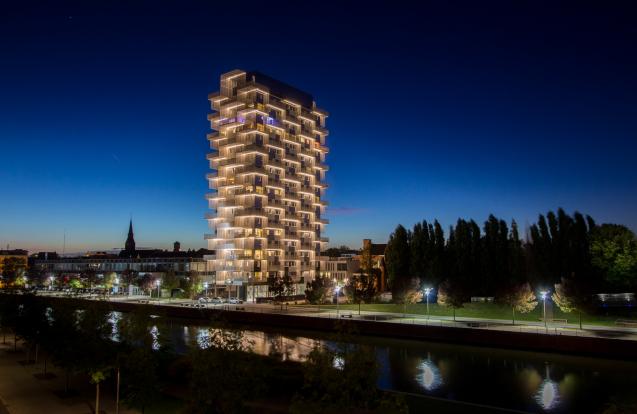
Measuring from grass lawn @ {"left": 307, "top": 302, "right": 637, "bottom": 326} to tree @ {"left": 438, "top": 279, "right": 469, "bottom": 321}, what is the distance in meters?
2.17

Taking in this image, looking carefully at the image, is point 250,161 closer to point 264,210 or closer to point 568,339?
point 264,210

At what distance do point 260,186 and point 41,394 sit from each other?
9485 centimetres

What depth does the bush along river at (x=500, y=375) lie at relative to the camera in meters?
33.4

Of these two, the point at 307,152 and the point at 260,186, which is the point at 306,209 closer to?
the point at 307,152

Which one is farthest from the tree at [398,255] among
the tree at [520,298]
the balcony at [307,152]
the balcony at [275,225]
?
the balcony at [307,152]

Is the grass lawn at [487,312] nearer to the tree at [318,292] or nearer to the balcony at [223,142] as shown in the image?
the tree at [318,292]

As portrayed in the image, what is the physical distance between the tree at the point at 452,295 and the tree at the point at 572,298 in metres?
14.1

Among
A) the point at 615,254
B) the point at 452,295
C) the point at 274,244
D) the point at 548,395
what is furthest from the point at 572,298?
the point at 274,244

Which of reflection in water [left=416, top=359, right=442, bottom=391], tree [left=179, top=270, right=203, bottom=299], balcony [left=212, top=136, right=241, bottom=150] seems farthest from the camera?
balcony [left=212, top=136, right=241, bottom=150]

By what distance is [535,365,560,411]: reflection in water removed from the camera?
32794mm

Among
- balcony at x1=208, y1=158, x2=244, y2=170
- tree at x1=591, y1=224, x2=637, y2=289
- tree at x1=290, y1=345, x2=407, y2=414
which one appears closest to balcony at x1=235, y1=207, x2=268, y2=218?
balcony at x1=208, y1=158, x2=244, y2=170

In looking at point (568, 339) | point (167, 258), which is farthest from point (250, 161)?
point (568, 339)

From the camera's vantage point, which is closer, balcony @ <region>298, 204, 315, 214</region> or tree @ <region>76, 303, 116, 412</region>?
tree @ <region>76, 303, 116, 412</region>

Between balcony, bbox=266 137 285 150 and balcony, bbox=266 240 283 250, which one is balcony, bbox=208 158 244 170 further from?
balcony, bbox=266 240 283 250
